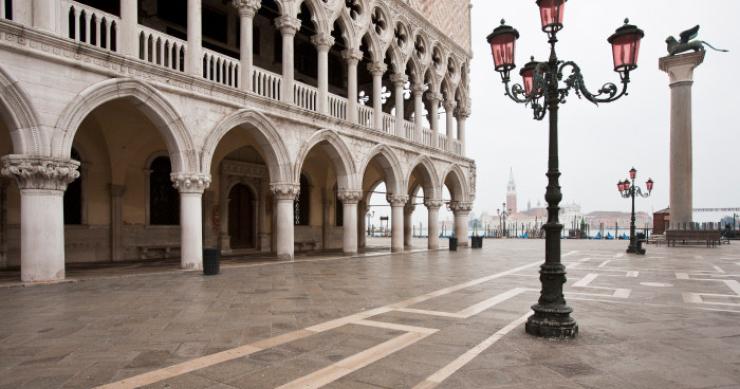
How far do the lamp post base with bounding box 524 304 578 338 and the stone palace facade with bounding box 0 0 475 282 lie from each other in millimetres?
8469

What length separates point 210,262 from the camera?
10.2 meters

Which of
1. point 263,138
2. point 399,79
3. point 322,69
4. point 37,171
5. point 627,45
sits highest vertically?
point 399,79

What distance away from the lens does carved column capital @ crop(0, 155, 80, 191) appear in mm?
8164

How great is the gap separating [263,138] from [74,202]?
5.56 metres

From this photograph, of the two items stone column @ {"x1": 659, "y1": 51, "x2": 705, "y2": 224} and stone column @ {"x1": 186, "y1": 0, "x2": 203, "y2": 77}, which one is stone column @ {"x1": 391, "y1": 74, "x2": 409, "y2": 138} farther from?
stone column @ {"x1": 659, "y1": 51, "x2": 705, "y2": 224}

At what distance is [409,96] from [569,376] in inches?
798

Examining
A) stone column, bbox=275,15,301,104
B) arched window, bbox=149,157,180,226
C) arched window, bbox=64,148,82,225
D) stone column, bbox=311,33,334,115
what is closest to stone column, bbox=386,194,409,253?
stone column, bbox=311,33,334,115

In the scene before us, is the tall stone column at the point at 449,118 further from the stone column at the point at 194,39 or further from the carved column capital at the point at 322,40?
the stone column at the point at 194,39

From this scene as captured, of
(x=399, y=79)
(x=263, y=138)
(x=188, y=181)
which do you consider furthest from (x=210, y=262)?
(x=399, y=79)

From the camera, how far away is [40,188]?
8.38 m

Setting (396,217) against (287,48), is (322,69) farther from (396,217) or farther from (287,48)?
(396,217)

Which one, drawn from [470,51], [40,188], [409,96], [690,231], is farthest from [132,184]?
[690,231]

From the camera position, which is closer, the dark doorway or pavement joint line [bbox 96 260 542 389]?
pavement joint line [bbox 96 260 542 389]

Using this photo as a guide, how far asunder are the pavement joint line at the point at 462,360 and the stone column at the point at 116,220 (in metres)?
12.1
